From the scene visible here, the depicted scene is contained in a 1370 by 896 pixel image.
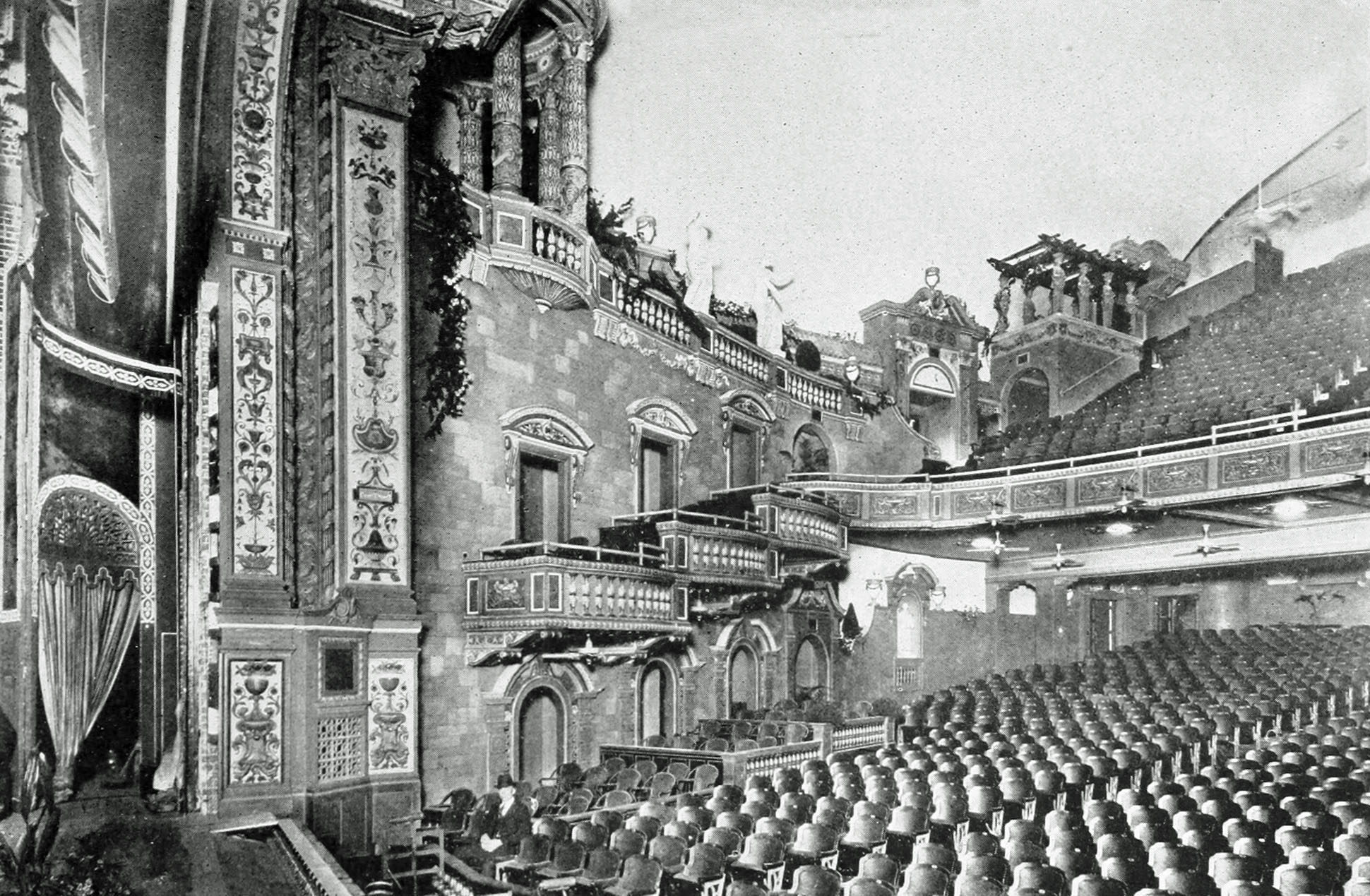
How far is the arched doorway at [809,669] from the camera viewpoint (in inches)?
735

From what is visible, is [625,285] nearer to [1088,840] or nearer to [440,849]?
[440,849]

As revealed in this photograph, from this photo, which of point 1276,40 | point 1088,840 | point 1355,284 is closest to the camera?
point 1088,840

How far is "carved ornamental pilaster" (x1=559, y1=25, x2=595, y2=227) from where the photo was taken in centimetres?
1491

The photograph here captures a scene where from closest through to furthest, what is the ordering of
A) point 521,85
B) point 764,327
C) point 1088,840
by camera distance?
1. point 1088,840
2. point 521,85
3. point 764,327

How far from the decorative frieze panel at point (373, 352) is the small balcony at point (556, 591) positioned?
5.11 feet

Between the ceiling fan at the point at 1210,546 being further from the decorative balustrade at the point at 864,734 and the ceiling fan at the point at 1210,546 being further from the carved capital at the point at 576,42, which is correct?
the carved capital at the point at 576,42

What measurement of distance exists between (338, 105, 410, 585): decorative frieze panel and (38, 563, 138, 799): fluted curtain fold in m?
2.34

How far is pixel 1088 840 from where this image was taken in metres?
8.00

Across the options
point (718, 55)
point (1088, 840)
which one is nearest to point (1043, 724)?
point (1088, 840)

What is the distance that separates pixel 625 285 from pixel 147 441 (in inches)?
303

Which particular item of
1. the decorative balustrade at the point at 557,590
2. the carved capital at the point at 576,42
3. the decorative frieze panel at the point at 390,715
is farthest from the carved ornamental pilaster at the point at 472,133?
the decorative frieze panel at the point at 390,715

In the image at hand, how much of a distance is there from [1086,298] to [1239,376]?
22.0ft

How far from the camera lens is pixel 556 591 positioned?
1239 centimetres

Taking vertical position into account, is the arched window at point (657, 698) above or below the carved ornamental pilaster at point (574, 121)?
below
